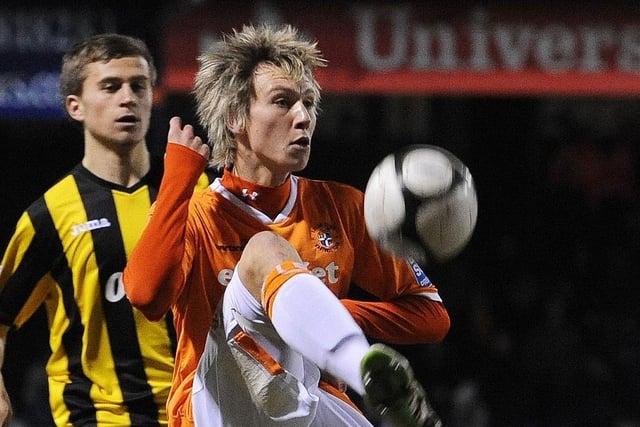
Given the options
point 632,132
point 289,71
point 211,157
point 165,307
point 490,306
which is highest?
point 289,71

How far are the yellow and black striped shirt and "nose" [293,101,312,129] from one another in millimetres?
684

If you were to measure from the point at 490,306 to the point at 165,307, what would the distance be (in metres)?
5.96

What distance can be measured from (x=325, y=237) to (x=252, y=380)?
40 centimetres

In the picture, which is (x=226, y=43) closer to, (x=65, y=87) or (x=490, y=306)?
(x=65, y=87)

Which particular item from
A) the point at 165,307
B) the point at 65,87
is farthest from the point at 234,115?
the point at 65,87

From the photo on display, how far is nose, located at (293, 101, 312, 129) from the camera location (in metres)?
3.10

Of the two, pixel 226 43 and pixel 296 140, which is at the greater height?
pixel 226 43

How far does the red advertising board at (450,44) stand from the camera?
22.2 ft

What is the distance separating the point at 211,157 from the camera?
3.31m

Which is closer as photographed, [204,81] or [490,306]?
[204,81]

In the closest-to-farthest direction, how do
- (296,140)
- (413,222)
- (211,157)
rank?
(413,222)
(296,140)
(211,157)

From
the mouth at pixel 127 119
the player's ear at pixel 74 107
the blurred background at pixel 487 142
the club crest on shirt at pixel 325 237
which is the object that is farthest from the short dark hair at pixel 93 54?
the blurred background at pixel 487 142

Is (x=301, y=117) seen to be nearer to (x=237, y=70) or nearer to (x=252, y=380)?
(x=237, y=70)

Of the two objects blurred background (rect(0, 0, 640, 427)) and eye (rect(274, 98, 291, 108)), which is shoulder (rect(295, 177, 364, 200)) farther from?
blurred background (rect(0, 0, 640, 427))
